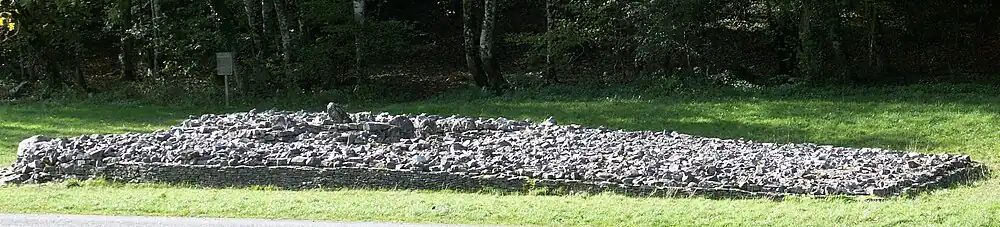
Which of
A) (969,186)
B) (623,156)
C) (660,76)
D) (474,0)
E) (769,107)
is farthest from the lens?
(474,0)

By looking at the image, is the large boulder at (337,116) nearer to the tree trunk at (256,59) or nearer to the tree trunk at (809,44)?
the tree trunk at (256,59)

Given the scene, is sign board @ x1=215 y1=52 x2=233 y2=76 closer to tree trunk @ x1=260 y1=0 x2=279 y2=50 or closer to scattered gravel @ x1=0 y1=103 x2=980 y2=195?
tree trunk @ x1=260 y1=0 x2=279 y2=50

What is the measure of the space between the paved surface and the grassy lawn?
9.8 inches

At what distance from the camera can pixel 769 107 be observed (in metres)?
17.4

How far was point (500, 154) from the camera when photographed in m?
11.3

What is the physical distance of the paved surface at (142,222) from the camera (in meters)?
7.50

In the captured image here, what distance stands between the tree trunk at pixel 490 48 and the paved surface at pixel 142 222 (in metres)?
14.0

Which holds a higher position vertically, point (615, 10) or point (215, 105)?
point (615, 10)

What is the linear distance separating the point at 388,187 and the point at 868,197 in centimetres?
437

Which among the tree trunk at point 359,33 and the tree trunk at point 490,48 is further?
the tree trunk at point 359,33

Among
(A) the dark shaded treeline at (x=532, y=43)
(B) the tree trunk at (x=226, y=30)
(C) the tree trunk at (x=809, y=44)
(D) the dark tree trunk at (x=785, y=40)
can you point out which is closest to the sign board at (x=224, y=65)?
(A) the dark shaded treeline at (x=532, y=43)

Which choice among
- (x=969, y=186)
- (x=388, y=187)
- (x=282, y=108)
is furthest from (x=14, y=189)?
(x=282, y=108)

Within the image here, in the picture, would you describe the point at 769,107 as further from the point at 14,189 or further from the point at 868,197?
the point at 14,189

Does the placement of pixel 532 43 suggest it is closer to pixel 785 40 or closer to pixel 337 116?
pixel 785 40
